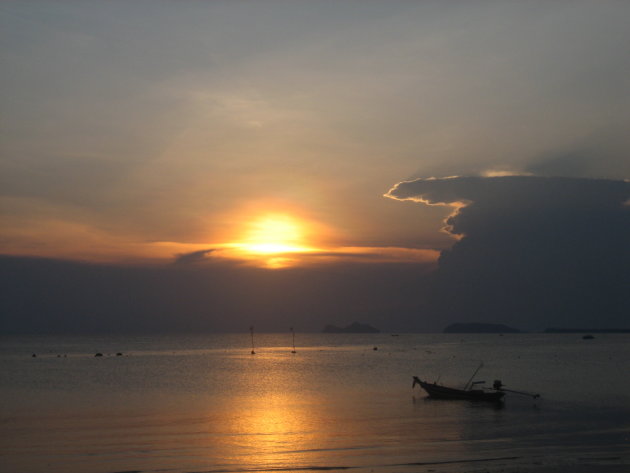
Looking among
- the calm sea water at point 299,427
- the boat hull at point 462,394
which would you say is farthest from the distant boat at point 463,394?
the calm sea water at point 299,427

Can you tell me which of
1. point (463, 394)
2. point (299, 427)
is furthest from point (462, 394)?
point (299, 427)

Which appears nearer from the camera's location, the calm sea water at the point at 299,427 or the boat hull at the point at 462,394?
the calm sea water at the point at 299,427

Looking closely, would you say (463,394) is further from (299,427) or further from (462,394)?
(299,427)

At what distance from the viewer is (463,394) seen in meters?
51.0

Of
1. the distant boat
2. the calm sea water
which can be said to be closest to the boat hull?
the distant boat

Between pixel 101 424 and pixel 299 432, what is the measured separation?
12835 mm

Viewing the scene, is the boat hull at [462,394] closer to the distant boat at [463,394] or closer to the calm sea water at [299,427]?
the distant boat at [463,394]

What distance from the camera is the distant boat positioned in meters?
48.5

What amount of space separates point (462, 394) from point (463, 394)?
0.11 meters

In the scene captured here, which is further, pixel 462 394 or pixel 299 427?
pixel 462 394

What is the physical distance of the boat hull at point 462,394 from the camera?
159ft

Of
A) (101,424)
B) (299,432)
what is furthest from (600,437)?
(101,424)

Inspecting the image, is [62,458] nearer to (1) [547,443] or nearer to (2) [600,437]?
(1) [547,443]

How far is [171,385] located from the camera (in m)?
69.4
